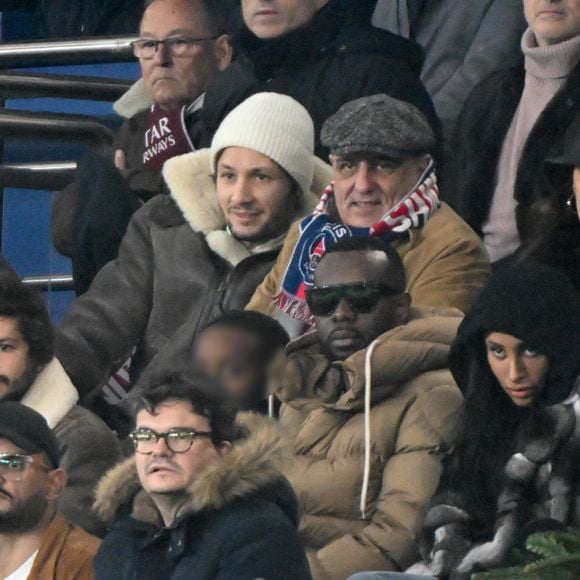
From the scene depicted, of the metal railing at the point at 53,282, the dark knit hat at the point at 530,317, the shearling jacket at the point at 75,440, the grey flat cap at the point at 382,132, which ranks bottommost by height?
the metal railing at the point at 53,282

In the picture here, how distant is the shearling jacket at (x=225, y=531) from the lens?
707 centimetres

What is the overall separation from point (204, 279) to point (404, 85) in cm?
96

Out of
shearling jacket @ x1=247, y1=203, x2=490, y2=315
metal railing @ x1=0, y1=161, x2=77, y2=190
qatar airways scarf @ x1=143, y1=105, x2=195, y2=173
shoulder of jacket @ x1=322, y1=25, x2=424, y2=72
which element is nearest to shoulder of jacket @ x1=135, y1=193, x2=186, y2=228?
qatar airways scarf @ x1=143, y1=105, x2=195, y2=173

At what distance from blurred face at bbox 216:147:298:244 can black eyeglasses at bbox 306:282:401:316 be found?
1074 millimetres

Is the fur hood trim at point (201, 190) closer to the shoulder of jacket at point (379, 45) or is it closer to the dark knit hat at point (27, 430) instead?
the shoulder of jacket at point (379, 45)

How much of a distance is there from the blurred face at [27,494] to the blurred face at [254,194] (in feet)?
5.52

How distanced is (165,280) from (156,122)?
106cm

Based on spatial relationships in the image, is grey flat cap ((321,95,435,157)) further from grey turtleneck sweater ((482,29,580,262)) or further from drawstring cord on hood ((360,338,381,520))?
drawstring cord on hood ((360,338,381,520))

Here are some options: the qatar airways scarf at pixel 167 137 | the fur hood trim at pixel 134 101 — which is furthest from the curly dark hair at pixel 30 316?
the fur hood trim at pixel 134 101

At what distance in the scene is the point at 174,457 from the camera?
7.25 meters

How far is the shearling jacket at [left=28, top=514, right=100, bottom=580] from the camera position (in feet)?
24.8

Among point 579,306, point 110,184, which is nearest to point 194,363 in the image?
point 579,306

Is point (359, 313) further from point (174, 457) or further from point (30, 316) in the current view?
point (30, 316)

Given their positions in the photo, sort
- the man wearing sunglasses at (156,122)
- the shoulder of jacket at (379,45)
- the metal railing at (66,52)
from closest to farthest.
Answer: the shoulder of jacket at (379,45) → the man wearing sunglasses at (156,122) → the metal railing at (66,52)
